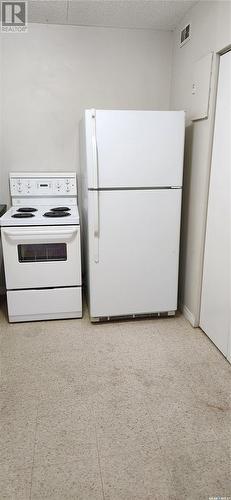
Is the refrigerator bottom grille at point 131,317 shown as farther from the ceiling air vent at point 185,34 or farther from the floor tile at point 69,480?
the ceiling air vent at point 185,34

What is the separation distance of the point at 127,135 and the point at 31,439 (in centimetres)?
193

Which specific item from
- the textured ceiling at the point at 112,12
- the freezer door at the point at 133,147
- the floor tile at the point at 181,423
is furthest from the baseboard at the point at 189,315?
the textured ceiling at the point at 112,12

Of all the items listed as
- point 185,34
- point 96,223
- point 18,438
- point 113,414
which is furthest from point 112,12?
point 18,438

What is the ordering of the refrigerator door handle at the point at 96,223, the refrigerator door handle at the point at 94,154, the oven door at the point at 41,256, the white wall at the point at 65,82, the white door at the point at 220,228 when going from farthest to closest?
1. the white wall at the point at 65,82
2. the oven door at the point at 41,256
3. the refrigerator door handle at the point at 96,223
4. the refrigerator door handle at the point at 94,154
5. the white door at the point at 220,228

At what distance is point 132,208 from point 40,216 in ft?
2.42

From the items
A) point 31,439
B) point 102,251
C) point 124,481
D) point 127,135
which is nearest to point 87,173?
point 127,135

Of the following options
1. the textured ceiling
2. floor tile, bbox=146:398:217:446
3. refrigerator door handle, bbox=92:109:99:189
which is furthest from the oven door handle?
the textured ceiling

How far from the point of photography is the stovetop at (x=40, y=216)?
2.45 metres

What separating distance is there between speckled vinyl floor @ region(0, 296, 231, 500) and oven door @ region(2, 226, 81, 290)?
38cm

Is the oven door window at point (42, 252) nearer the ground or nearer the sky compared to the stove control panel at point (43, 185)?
nearer the ground

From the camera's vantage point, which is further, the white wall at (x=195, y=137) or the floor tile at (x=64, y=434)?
the white wall at (x=195, y=137)

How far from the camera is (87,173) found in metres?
2.34

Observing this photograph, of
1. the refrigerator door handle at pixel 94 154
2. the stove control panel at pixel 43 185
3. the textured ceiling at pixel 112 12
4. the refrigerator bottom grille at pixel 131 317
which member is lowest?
the refrigerator bottom grille at pixel 131 317

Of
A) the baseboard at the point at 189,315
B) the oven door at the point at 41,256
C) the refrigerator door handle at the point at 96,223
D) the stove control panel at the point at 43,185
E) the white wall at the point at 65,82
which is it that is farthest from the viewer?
the stove control panel at the point at 43,185
